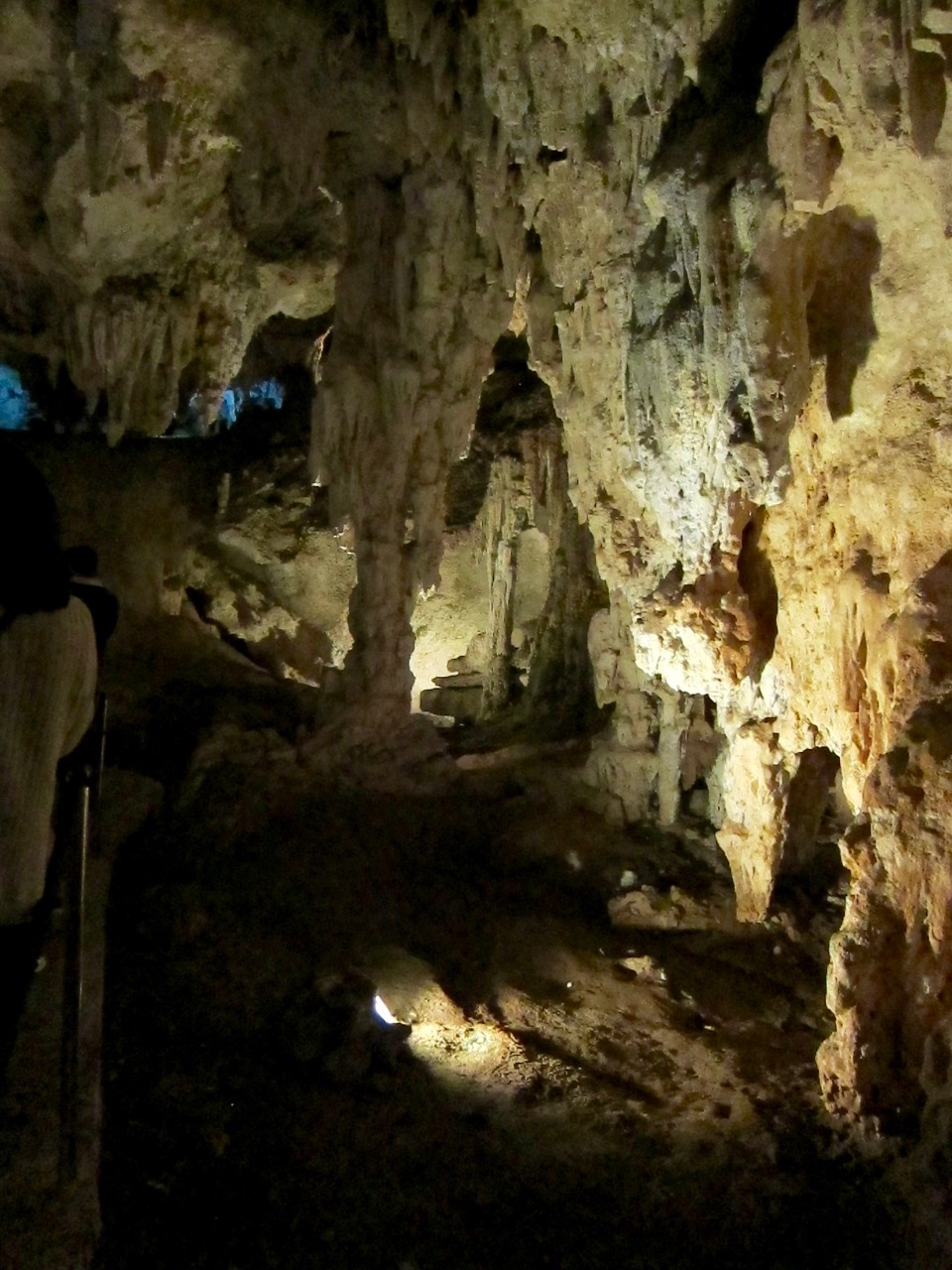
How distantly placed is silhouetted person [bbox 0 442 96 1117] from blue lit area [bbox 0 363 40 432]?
42.7 feet

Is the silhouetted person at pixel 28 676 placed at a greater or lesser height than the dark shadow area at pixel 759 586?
lesser

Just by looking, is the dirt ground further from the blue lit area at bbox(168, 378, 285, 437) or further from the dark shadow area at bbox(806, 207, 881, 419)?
the blue lit area at bbox(168, 378, 285, 437)

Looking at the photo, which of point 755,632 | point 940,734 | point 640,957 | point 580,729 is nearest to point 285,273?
point 580,729

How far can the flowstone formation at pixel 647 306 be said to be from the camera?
466 centimetres

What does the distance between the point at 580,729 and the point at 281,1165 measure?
735 cm

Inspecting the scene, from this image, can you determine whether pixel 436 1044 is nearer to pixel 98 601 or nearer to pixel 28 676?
pixel 98 601

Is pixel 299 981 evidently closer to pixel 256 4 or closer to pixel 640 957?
pixel 640 957

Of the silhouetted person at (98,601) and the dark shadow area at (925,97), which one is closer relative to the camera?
the silhouetted person at (98,601)

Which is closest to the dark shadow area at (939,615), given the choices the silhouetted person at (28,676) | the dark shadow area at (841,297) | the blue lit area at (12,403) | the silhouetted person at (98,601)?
the dark shadow area at (841,297)

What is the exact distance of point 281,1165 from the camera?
434cm

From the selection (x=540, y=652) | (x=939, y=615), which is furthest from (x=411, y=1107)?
(x=540, y=652)

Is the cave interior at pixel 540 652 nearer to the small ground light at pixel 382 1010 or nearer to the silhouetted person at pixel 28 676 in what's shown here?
the small ground light at pixel 382 1010

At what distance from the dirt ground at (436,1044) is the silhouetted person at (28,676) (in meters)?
1.76

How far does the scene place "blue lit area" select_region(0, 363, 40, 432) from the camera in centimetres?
1441
